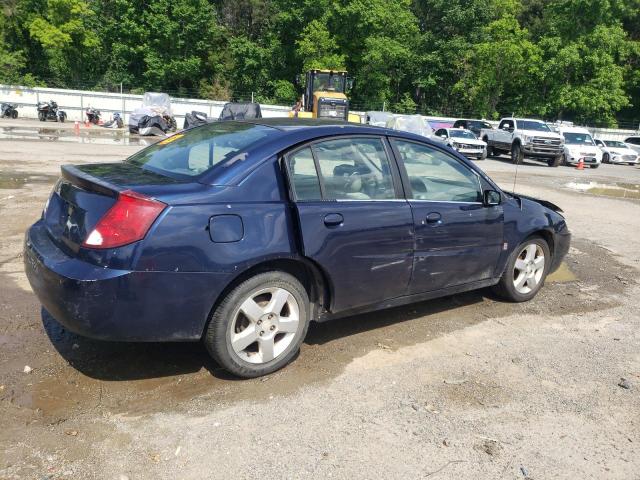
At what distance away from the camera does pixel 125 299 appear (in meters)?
3.08

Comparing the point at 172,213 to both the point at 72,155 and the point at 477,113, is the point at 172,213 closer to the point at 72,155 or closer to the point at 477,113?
the point at 72,155

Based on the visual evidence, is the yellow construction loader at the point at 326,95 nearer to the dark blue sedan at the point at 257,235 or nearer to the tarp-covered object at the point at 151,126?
the tarp-covered object at the point at 151,126

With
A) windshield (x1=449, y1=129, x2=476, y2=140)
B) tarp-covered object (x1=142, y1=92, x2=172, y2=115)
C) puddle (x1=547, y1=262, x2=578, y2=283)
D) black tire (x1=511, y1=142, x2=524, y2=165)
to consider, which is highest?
tarp-covered object (x1=142, y1=92, x2=172, y2=115)

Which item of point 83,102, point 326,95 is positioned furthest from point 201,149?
point 83,102

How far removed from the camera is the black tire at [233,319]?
133 inches

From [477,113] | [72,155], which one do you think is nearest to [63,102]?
[72,155]

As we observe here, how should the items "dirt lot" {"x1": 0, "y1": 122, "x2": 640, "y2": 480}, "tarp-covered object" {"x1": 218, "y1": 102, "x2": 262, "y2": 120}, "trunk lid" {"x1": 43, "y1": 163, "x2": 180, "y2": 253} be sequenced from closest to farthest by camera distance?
"dirt lot" {"x1": 0, "y1": 122, "x2": 640, "y2": 480}, "trunk lid" {"x1": 43, "y1": 163, "x2": 180, "y2": 253}, "tarp-covered object" {"x1": 218, "y1": 102, "x2": 262, "y2": 120}

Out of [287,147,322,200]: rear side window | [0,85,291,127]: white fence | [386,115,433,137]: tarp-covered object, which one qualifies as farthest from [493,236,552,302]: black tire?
[0,85,291,127]: white fence

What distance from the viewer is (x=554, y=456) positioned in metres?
2.99

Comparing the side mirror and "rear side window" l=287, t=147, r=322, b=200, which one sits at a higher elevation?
"rear side window" l=287, t=147, r=322, b=200

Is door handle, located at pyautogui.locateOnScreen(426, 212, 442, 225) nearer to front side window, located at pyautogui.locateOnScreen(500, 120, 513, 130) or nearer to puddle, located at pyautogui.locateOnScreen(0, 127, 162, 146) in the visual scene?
puddle, located at pyautogui.locateOnScreen(0, 127, 162, 146)

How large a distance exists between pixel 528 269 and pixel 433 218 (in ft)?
5.25

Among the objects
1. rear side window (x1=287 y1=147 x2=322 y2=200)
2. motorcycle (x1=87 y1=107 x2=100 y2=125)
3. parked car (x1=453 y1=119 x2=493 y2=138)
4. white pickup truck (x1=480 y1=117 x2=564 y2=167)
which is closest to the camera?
rear side window (x1=287 y1=147 x2=322 y2=200)

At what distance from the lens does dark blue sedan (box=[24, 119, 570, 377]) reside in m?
3.12
